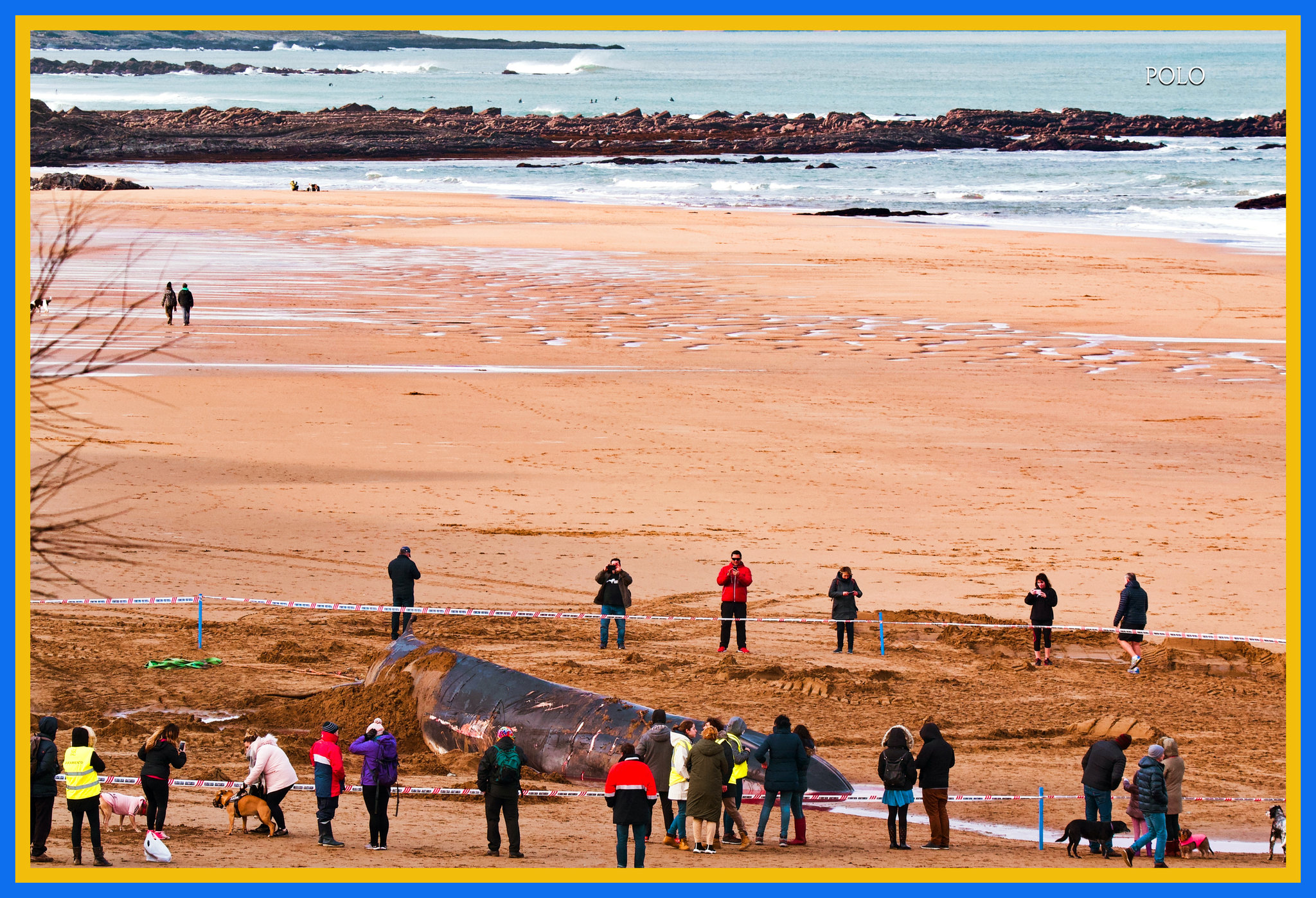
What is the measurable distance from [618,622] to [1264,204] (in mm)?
63498

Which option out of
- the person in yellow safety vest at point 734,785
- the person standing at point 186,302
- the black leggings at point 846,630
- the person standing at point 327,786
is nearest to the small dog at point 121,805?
the person standing at point 327,786

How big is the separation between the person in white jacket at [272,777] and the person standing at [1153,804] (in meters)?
6.65

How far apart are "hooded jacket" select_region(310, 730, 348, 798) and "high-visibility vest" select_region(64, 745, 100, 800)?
1612mm

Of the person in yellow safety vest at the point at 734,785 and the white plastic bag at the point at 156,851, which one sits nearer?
the white plastic bag at the point at 156,851

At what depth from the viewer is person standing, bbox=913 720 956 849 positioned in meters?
12.4

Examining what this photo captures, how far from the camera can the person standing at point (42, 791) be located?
11.4 meters

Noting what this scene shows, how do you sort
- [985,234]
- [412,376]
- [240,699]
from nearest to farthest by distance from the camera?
1. [240,699]
2. [412,376]
3. [985,234]

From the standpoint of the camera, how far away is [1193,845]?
1236 cm

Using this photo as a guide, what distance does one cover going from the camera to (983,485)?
81.3 ft

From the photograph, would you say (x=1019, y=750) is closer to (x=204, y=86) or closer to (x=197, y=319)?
(x=197, y=319)

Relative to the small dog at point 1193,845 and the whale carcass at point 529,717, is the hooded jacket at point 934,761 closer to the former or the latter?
the whale carcass at point 529,717

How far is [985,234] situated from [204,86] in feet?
520

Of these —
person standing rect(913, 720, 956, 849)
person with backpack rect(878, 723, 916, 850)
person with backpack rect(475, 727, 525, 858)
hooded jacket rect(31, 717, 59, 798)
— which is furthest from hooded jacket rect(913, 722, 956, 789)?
hooded jacket rect(31, 717, 59, 798)

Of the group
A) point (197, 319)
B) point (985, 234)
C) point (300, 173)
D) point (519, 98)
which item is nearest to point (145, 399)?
point (197, 319)
